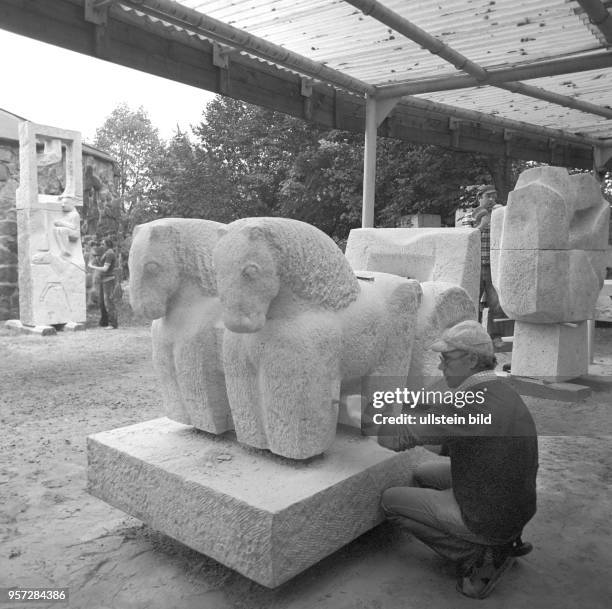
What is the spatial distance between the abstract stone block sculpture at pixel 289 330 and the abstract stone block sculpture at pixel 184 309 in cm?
15

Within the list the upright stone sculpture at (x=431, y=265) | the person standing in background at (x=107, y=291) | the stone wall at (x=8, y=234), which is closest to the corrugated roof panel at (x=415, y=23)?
the upright stone sculpture at (x=431, y=265)

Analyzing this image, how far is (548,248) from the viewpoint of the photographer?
14.8 ft

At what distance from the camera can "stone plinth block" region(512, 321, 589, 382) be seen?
481 cm

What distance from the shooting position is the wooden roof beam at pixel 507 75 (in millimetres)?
4260

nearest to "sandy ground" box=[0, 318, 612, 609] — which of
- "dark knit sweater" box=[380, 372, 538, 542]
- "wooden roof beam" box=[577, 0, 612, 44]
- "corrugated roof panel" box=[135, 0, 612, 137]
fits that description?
A: "dark knit sweater" box=[380, 372, 538, 542]

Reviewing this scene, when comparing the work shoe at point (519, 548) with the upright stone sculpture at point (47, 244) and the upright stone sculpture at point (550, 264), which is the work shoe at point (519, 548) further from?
the upright stone sculpture at point (47, 244)

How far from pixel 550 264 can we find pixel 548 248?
0.40ft

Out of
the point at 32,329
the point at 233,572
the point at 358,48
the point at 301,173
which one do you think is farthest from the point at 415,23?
the point at 301,173

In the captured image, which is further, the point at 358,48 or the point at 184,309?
the point at 358,48

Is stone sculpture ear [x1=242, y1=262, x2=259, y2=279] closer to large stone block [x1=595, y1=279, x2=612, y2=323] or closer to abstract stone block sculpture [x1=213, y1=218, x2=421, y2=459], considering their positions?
abstract stone block sculpture [x1=213, y1=218, x2=421, y2=459]

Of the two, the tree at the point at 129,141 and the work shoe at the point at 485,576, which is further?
the tree at the point at 129,141

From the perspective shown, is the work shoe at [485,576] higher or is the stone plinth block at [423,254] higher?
the stone plinth block at [423,254]

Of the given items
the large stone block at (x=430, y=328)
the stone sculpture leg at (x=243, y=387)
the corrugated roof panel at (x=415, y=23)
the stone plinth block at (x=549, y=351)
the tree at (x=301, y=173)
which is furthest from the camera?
the tree at (x=301, y=173)

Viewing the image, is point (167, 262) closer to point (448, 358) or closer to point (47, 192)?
point (448, 358)
